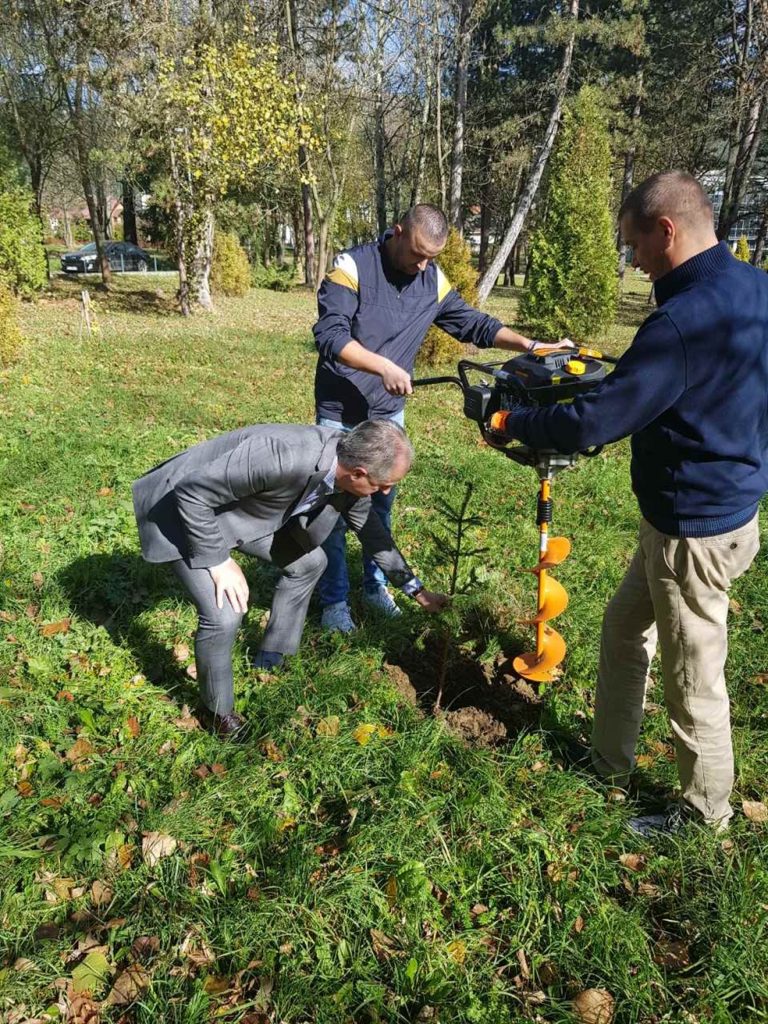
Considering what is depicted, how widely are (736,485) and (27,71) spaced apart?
81.0ft

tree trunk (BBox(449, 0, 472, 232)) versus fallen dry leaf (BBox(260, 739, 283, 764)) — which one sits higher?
tree trunk (BBox(449, 0, 472, 232))

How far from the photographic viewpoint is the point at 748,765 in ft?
9.80

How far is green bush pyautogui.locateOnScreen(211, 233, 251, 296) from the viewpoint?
2278 cm

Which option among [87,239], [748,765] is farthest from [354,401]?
[87,239]

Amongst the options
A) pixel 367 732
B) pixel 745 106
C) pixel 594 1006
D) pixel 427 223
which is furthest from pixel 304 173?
pixel 594 1006

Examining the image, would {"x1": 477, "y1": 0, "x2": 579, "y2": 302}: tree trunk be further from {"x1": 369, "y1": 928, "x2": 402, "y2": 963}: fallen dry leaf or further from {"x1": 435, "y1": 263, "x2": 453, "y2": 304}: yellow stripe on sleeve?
{"x1": 369, "y1": 928, "x2": 402, "y2": 963}: fallen dry leaf

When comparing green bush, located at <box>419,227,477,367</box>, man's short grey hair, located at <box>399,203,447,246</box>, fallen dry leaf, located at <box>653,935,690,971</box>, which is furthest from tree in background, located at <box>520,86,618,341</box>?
fallen dry leaf, located at <box>653,935,690,971</box>

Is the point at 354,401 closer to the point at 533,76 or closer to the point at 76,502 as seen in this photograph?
the point at 76,502

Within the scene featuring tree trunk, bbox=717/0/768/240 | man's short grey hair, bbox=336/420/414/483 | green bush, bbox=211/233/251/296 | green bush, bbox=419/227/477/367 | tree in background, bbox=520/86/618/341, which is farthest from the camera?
green bush, bbox=211/233/251/296

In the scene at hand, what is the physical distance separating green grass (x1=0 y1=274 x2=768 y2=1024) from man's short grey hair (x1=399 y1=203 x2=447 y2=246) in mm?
1753

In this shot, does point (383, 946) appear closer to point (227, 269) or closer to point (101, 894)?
point (101, 894)

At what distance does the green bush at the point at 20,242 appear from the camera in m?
16.4

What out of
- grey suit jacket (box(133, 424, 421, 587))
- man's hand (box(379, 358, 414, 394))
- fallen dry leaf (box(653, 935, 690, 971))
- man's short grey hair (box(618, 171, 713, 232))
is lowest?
fallen dry leaf (box(653, 935, 690, 971))

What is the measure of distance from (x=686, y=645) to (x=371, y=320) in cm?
216
